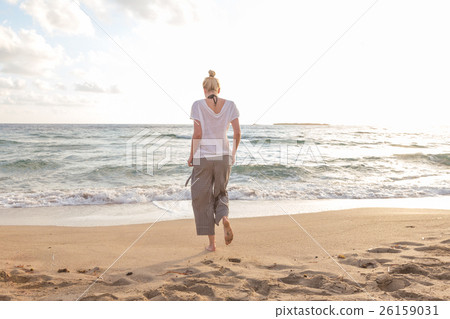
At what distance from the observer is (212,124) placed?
3496 mm

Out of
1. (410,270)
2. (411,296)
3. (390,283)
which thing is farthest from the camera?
(410,270)

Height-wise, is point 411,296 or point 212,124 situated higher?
point 212,124

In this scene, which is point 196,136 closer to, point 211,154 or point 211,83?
point 211,154

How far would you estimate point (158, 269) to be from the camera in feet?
10.1

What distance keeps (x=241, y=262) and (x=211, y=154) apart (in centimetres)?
114

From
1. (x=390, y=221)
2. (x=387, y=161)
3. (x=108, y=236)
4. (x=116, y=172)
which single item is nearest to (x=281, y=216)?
(x=390, y=221)

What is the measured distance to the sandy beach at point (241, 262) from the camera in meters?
2.46

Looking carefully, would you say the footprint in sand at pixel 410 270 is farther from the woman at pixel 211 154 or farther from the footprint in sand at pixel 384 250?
the woman at pixel 211 154

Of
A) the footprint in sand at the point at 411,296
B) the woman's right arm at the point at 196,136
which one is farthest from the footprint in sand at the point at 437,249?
the woman's right arm at the point at 196,136

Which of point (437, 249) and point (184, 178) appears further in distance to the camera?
point (184, 178)

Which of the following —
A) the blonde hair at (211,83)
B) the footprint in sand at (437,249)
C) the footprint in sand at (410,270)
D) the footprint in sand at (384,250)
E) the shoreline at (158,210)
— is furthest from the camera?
the shoreline at (158,210)

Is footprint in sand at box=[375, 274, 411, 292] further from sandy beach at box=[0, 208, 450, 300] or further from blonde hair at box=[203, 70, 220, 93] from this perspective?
blonde hair at box=[203, 70, 220, 93]

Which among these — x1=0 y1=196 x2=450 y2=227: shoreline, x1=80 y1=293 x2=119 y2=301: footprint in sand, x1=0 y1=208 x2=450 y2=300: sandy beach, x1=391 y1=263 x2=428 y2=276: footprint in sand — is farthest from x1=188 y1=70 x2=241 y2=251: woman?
x1=0 y1=196 x2=450 y2=227: shoreline

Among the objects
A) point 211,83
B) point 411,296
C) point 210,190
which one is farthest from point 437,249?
point 211,83
